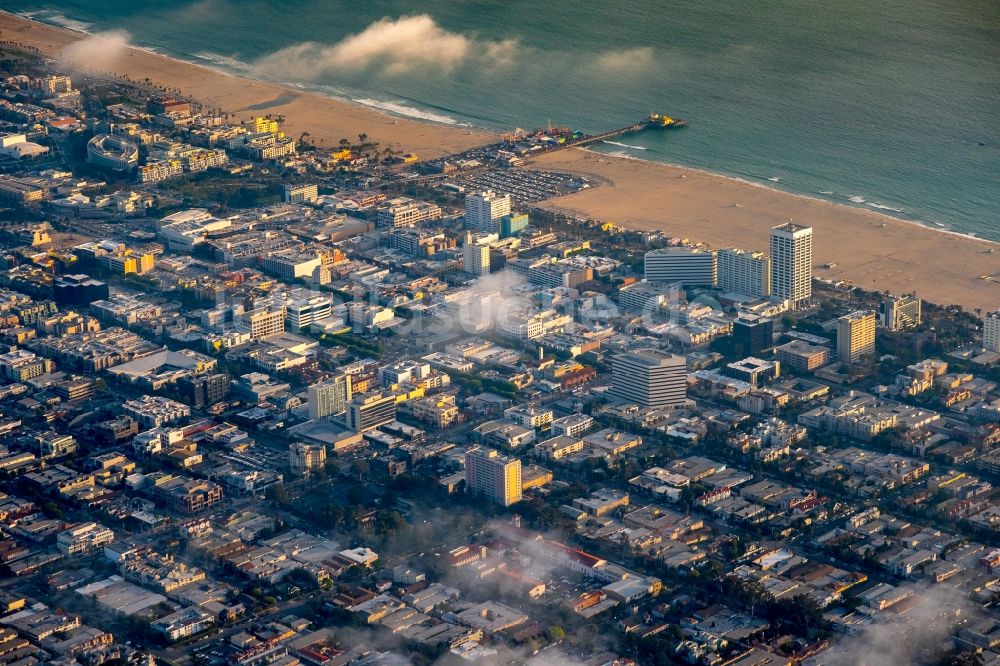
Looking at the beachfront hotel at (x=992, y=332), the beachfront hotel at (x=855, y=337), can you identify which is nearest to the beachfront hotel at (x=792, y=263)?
the beachfront hotel at (x=855, y=337)

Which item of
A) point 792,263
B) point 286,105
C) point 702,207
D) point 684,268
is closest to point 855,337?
point 792,263

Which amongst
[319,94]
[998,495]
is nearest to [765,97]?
[319,94]

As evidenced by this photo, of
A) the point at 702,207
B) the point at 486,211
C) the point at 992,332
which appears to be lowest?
the point at 992,332

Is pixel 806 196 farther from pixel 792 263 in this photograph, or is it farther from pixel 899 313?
pixel 899 313

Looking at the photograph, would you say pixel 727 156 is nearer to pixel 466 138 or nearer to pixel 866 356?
pixel 466 138

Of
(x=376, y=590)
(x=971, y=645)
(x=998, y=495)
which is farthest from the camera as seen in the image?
(x=998, y=495)

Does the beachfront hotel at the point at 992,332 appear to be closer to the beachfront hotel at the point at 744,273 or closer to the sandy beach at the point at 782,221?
the sandy beach at the point at 782,221
